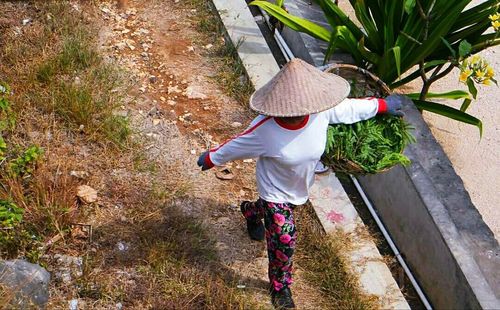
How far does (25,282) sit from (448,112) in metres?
2.88

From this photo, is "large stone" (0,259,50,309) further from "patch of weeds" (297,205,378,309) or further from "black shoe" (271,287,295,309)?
"patch of weeds" (297,205,378,309)

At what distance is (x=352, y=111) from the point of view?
12.6 feet

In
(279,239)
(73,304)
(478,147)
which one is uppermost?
(279,239)

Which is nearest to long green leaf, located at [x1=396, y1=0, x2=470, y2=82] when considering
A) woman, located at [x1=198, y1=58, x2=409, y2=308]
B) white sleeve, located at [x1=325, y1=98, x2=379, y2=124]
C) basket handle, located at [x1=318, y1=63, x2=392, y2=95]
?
basket handle, located at [x1=318, y1=63, x2=392, y2=95]

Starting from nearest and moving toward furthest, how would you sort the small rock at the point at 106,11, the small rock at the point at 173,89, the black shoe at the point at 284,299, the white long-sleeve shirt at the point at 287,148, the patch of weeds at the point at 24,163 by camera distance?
the white long-sleeve shirt at the point at 287,148 < the black shoe at the point at 284,299 < the patch of weeds at the point at 24,163 < the small rock at the point at 173,89 < the small rock at the point at 106,11

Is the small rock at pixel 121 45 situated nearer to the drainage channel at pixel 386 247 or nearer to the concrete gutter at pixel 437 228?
the drainage channel at pixel 386 247

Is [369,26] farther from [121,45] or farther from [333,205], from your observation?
[121,45]

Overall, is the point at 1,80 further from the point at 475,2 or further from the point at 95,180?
the point at 475,2

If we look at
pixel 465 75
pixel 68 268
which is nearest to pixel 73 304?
pixel 68 268

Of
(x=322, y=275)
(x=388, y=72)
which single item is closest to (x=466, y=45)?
(x=388, y=72)

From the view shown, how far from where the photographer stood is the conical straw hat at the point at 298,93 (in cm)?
346

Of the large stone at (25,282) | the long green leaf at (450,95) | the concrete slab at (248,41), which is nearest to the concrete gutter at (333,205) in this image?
the concrete slab at (248,41)

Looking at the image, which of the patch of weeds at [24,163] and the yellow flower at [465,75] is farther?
the patch of weeds at [24,163]

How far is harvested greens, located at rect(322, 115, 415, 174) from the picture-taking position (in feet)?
12.9
